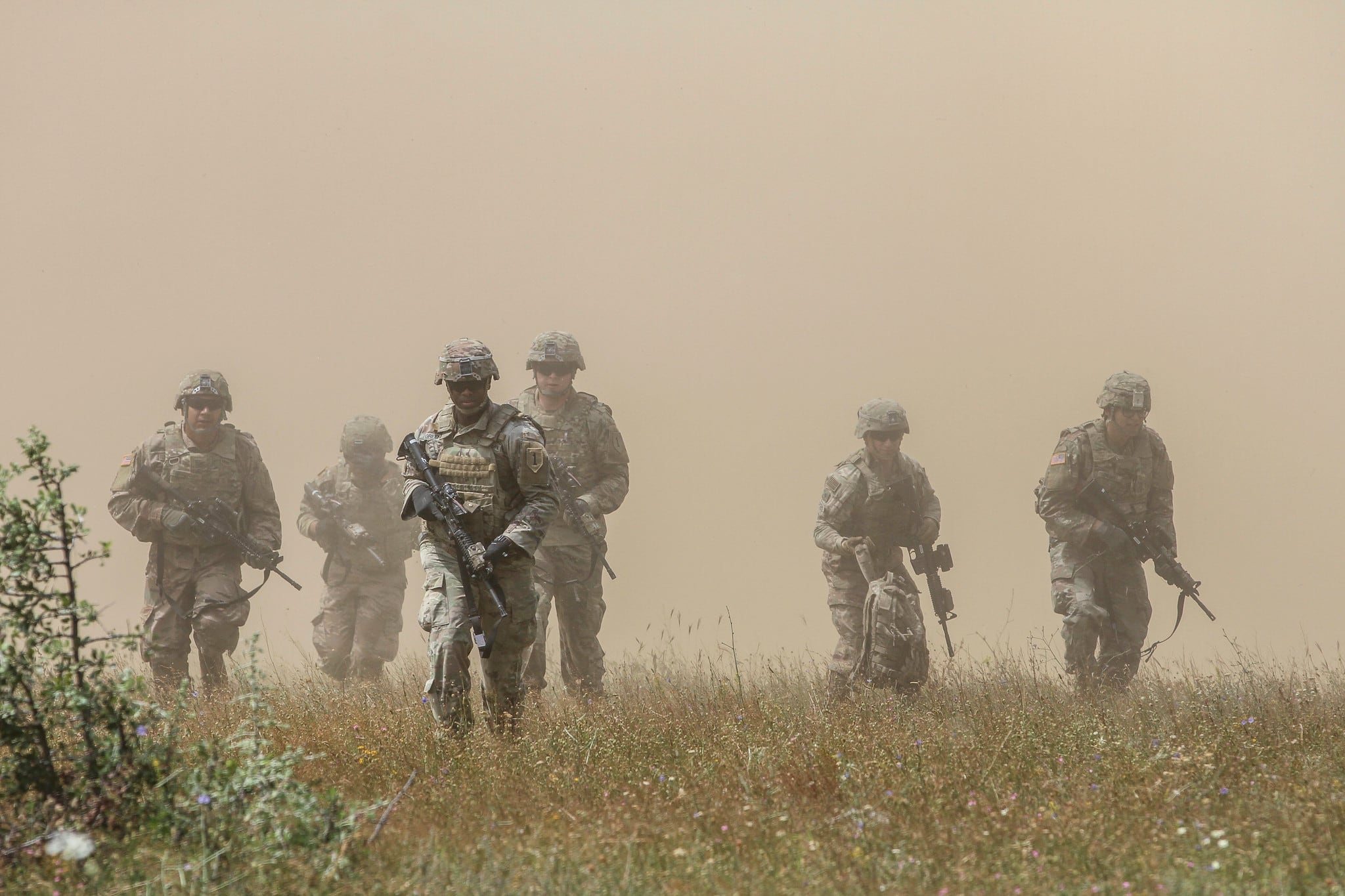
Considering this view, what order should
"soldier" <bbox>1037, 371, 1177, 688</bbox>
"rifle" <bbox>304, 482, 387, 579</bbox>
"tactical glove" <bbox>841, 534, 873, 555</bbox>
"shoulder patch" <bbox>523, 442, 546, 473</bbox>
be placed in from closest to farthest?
"shoulder patch" <bbox>523, 442, 546, 473</bbox>
"tactical glove" <bbox>841, 534, 873, 555</bbox>
"soldier" <bbox>1037, 371, 1177, 688</bbox>
"rifle" <bbox>304, 482, 387, 579</bbox>

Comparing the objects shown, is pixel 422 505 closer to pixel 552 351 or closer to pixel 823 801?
pixel 823 801

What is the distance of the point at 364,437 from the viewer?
12359mm

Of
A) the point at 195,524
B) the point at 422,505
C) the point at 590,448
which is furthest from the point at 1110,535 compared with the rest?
the point at 195,524

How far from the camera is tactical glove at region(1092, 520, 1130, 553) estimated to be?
9.58 m

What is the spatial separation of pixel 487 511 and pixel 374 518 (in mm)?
6437

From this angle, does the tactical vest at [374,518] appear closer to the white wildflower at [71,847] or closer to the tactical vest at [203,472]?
the tactical vest at [203,472]

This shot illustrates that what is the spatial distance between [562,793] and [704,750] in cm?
86

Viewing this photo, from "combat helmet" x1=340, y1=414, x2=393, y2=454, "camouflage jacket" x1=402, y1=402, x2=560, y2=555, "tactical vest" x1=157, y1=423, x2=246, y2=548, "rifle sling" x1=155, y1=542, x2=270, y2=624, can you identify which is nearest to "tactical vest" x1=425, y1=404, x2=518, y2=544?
"camouflage jacket" x1=402, y1=402, x2=560, y2=555

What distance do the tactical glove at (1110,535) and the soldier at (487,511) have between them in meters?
4.86

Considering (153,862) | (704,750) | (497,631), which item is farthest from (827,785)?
(153,862)

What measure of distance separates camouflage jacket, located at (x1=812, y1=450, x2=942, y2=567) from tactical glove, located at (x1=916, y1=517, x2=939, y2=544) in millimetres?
30

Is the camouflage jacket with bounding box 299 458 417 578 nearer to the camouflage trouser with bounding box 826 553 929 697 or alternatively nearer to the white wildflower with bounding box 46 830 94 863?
the camouflage trouser with bounding box 826 553 929 697

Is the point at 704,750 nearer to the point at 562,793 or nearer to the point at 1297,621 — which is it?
the point at 562,793

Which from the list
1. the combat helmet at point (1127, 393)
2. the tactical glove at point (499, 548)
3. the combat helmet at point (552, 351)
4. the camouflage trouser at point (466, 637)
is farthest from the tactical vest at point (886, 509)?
the tactical glove at point (499, 548)
